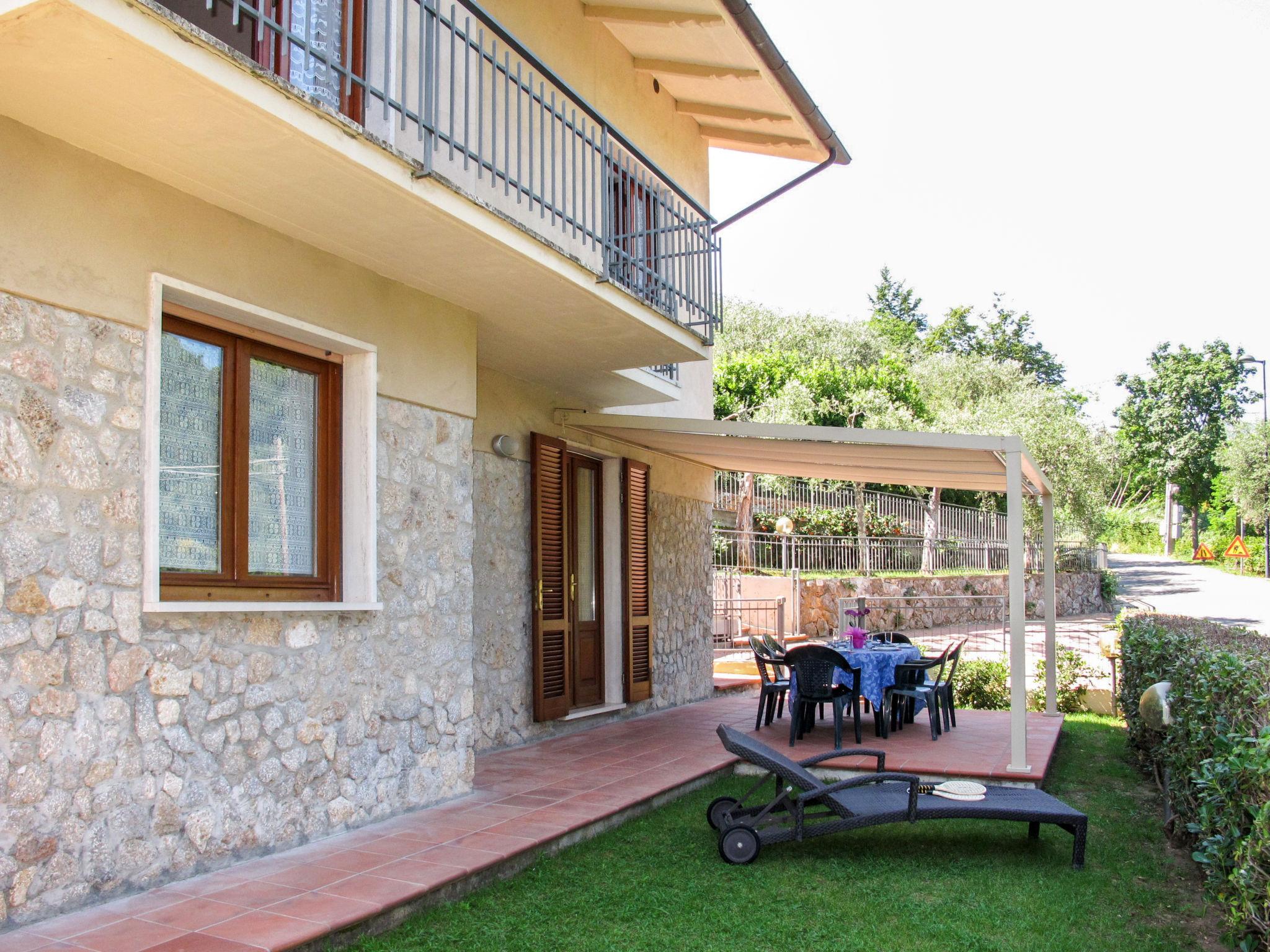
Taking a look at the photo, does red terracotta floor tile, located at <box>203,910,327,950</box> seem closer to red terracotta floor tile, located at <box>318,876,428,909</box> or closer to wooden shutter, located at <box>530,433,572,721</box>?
red terracotta floor tile, located at <box>318,876,428,909</box>

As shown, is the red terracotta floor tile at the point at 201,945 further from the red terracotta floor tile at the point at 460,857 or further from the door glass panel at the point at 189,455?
the door glass panel at the point at 189,455

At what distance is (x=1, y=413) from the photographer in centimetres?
463

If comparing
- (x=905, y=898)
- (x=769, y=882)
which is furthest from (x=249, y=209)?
(x=905, y=898)

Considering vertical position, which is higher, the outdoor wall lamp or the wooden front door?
the outdoor wall lamp

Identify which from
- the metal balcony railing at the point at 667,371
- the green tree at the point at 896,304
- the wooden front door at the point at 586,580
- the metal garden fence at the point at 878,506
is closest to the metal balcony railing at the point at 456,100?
the metal balcony railing at the point at 667,371

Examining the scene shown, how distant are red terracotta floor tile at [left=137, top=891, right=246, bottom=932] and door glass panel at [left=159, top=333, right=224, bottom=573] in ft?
5.73

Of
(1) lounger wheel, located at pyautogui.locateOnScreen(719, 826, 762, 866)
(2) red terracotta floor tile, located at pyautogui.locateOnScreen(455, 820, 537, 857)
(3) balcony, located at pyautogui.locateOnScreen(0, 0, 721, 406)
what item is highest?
(3) balcony, located at pyautogui.locateOnScreen(0, 0, 721, 406)

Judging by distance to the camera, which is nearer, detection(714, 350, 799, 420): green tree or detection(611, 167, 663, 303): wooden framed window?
detection(611, 167, 663, 303): wooden framed window

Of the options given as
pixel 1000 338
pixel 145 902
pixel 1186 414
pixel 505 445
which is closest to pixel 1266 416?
pixel 1000 338

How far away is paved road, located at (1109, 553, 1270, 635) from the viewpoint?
28000mm

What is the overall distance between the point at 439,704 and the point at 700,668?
7.68 meters

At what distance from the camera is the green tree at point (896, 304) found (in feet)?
195

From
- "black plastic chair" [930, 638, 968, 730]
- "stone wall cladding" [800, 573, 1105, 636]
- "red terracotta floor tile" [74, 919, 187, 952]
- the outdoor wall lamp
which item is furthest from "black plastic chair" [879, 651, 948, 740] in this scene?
"stone wall cladding" [800, 573, 1105, 636]

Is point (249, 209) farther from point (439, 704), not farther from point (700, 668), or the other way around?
point (700, 668)
